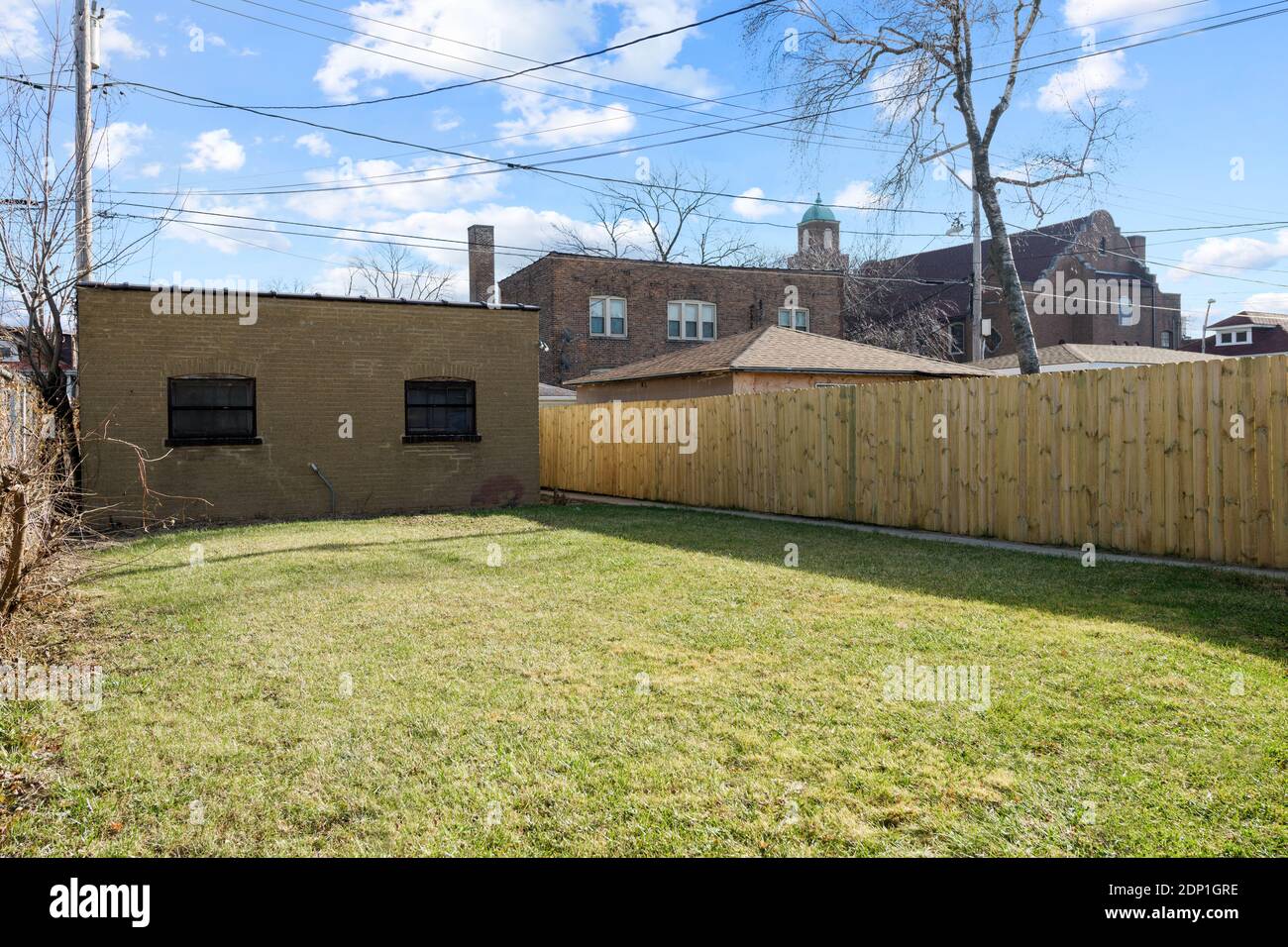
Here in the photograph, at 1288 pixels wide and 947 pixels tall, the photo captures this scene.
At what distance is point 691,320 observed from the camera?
3525 centimetres

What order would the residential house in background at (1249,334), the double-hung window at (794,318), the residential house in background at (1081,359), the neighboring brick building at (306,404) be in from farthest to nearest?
1. the residential house in background at (1249,334)
2. the double-hung window at (794,318)
3. the residential house in background at (1081,359)
4. the neighboring brick building at (306,404)

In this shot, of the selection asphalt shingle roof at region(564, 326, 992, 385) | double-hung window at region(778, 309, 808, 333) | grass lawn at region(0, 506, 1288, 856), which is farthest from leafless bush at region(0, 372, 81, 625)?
double-hung window at region(778, 309, 808, 333)

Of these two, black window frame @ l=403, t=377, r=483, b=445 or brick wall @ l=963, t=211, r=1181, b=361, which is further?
brick wall @ l=963, t=211, r=1181, b=361

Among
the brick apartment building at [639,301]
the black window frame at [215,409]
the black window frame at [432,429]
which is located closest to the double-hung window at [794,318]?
the brick apartment building at [639,301]

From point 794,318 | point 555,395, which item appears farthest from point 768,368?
point 794,318

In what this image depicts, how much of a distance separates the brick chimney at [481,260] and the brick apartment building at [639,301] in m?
0.04

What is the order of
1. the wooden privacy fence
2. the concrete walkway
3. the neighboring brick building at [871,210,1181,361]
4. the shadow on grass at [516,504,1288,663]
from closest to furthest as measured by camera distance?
the shadow on grass at [516,504,1288,663] < the concrete walkway < the wooden privacy fence < the neighboring brick building at [871,210,1181,361]

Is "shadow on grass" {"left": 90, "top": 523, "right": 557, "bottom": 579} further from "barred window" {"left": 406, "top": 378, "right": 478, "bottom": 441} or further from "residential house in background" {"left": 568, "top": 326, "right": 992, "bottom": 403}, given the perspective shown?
"residential house in background" {"left": 568, "top": 326, "right": 992, "bottom": 403}

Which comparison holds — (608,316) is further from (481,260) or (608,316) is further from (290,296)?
(290,296)

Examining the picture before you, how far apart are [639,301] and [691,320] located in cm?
231

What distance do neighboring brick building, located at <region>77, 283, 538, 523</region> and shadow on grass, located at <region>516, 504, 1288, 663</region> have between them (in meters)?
5.55

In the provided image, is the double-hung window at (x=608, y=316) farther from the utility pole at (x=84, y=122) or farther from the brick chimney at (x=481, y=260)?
the utility pole at (x=84, y=122)

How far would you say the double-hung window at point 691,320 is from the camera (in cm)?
3491

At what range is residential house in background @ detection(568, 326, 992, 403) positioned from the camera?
2070 centimetres
